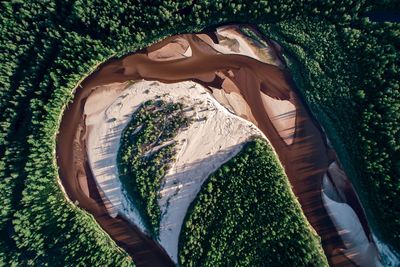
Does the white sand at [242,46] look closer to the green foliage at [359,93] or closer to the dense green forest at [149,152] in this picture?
the green foliage at [359,93]

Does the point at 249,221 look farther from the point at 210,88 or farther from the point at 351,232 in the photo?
the point at 210,88

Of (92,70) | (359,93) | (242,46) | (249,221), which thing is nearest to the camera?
(359,93)

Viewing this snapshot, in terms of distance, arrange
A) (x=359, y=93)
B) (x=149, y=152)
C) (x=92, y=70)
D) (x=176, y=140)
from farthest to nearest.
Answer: (x=92, y=70), (x=149, y=152), (x=176, y=140), (x=359, y=93)

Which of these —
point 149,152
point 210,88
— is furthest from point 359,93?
point 149,152

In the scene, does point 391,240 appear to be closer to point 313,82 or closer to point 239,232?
point 239,232

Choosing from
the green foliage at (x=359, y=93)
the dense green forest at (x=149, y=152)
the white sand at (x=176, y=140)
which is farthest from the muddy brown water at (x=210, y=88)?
the dense green forest at (x=149, y=152)
